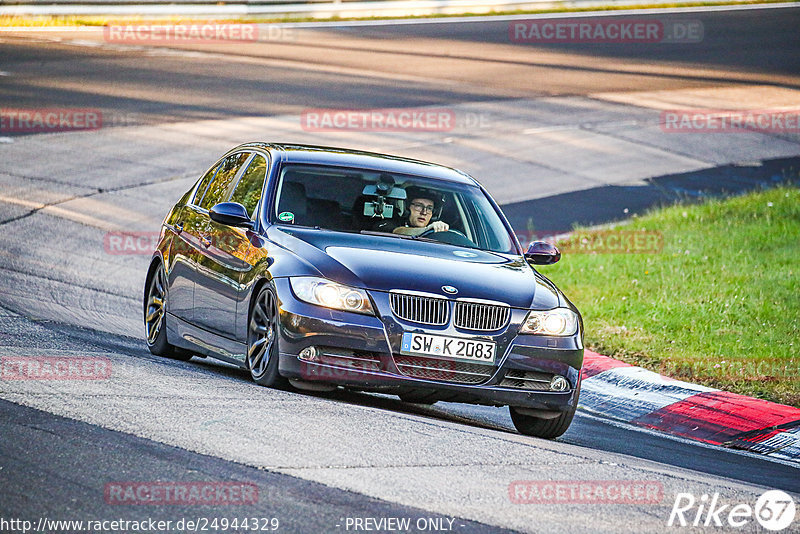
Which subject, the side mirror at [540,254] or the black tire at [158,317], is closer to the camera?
the side mirror at [540,254]

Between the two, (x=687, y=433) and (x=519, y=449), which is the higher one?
(x=519, y=449)

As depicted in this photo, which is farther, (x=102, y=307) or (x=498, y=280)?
(x=102, y=307)

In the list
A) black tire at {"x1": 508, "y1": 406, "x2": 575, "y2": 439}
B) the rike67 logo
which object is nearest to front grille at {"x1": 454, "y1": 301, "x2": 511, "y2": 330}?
black tire at {"x1": 508, "y1": 406, "x2": 575, "y2": 439}

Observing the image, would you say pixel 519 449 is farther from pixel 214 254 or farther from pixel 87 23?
pixel 87 23

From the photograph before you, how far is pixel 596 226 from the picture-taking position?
58.7 feet

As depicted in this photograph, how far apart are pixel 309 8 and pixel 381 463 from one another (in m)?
34.2

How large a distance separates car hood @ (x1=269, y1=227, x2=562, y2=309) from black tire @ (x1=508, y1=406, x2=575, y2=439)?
2.39ft

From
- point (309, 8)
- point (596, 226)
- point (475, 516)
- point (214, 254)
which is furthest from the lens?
point (309, 8)

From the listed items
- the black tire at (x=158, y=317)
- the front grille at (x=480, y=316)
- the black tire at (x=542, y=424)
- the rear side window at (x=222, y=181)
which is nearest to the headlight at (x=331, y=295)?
the front grille at (x=480, y=316)

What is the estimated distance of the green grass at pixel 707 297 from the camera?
10883 mm

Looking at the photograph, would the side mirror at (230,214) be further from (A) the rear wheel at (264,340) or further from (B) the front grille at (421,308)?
(B) the front grille at (421,308)

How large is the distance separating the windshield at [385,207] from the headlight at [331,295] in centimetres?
101

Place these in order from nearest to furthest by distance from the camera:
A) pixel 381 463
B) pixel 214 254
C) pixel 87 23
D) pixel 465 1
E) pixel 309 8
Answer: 1. pixel 381 463
2. pixel 214 254
3. pixel 87 23
4. pixel 309 8
5. pixel 465 1

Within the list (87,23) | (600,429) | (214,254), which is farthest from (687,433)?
(87,23)
